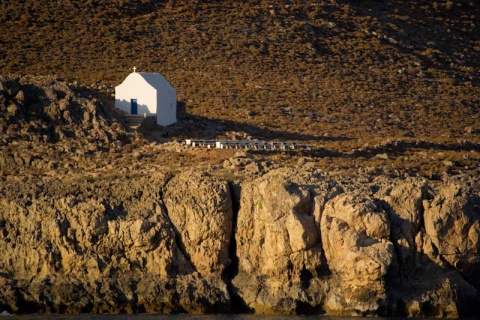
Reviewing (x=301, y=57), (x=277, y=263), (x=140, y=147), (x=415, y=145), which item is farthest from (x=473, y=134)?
(x=277, y=263)

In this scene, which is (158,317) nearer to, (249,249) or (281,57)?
(249,249)

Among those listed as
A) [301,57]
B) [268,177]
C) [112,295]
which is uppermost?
[301,57]

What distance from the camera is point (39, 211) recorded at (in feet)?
129

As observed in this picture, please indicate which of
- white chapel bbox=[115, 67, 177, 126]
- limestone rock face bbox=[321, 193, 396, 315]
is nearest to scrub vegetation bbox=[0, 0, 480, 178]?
white chapel bbox=[115, 67, 177, 126]

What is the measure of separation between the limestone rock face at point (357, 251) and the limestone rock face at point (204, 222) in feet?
10.9

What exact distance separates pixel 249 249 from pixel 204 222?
5.65 ft

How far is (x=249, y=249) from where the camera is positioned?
39.1 meters

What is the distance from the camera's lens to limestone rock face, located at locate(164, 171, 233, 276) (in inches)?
1528

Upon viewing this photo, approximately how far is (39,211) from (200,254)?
5.53 m

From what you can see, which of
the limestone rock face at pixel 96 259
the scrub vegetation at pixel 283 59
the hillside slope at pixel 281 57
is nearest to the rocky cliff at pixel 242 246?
the limestone rock face at pixel 96 259

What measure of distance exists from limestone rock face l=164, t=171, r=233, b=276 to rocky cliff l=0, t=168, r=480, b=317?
33 millimetres

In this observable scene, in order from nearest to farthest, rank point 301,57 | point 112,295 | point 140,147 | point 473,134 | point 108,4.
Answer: point 112,295 → point 140,147 → point 473,134 → point 301,57 → point 108,4

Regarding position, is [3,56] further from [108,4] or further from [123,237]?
[123,237]

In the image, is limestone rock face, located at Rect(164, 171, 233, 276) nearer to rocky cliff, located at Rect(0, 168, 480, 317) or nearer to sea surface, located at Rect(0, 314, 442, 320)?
rocky cliff, located at Rect(0, 168, 480, 317)
